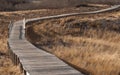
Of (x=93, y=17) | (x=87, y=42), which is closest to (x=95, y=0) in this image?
(x=93, y=17)

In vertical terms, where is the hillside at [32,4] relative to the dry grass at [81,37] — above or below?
below

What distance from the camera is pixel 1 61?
1398cm

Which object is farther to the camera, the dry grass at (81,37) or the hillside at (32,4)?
the hillside at (32,4)

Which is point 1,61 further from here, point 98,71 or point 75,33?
point 75,33

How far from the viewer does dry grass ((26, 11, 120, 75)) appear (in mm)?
13766

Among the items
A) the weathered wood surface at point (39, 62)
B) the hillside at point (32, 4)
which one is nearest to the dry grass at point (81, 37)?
the weathered wood surface at point (39, 62)

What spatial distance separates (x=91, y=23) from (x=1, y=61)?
Answer: 593 inches

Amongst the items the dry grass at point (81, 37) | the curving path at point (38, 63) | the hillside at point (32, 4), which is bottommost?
the hillside at point (32, 4)

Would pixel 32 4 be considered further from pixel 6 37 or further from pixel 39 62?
pixel 39 62

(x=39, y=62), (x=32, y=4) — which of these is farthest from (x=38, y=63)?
(x=32, y=4)

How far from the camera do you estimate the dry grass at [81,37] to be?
13766 millimetres

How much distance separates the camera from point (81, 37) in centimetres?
2358

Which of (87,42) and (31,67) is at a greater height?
(31,67)

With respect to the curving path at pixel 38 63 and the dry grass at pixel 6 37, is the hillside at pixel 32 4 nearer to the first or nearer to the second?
the dry grass at pixel 6 37
